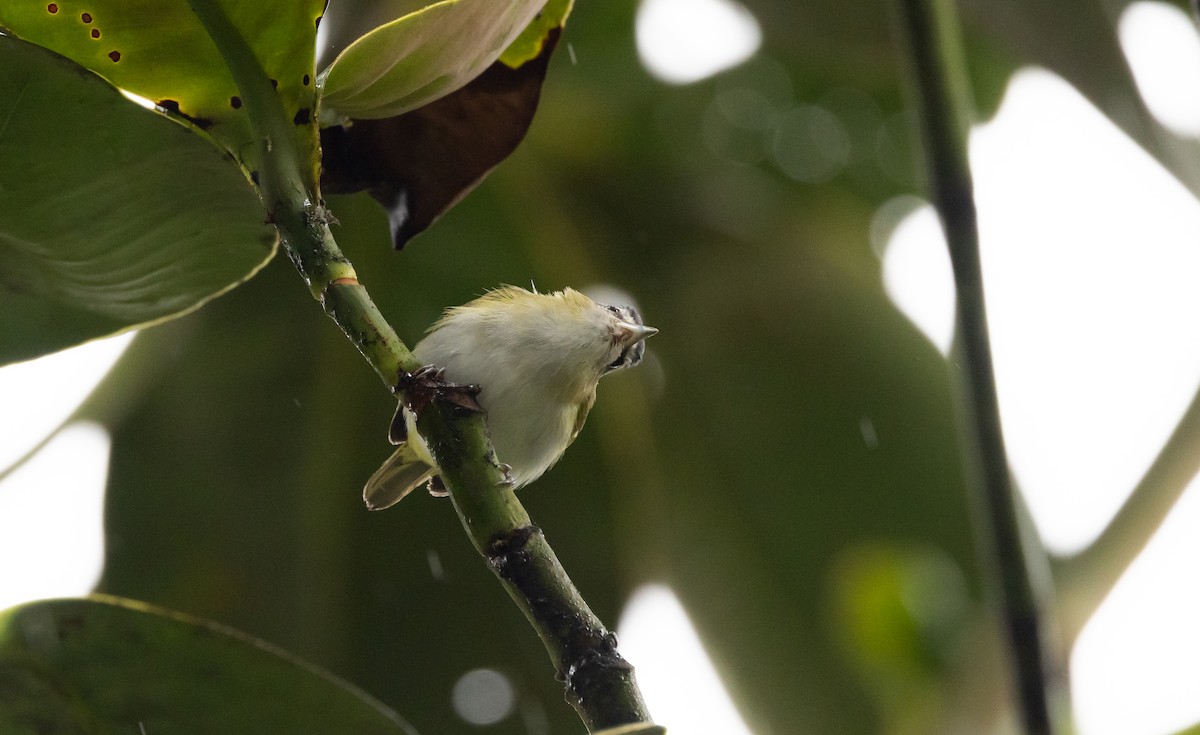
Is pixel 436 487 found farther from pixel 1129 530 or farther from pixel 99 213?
pixel 99 213

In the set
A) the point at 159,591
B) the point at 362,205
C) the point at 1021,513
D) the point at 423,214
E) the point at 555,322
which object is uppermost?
the point at 362,205

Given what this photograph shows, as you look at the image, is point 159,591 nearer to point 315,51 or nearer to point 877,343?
point 877,343

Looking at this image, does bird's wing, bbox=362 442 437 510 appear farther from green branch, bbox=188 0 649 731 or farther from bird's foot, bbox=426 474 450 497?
green branch, bbox=188 0 649 731

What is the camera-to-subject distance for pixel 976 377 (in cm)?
53

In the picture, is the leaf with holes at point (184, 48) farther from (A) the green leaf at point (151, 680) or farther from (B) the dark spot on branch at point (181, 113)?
(A) the green leaf at point (151, 680)

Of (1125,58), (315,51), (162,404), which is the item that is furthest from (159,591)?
(1125,58)

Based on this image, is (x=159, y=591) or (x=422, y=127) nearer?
(x=422, y=127)

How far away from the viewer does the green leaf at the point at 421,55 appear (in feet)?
2.50

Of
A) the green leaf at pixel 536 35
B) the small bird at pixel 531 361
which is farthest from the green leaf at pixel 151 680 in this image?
the small bird at pixel 531 361

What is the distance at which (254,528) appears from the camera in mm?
2283

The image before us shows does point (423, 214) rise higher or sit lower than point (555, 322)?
lower

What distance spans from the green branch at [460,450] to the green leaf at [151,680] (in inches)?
7.7

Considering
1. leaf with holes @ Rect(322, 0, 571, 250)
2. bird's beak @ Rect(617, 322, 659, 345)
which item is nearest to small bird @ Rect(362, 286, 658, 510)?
bird's beak @ Rect(617, 322, 659, 345)

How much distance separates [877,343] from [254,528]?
135 centimetres
